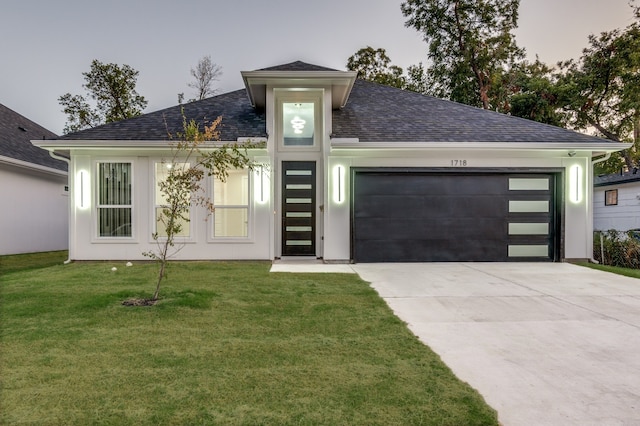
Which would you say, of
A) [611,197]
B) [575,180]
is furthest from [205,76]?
[611,197]

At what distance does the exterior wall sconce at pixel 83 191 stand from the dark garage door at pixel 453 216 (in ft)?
20.3

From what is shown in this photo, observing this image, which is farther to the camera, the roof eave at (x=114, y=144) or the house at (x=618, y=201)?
the house at (x=618, y=201)

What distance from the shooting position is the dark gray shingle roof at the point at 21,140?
1076 cm

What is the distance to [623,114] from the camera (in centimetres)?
1747

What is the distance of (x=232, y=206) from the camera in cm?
834

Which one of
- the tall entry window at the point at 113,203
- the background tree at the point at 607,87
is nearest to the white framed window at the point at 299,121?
the tall entry window at the point at 113,203

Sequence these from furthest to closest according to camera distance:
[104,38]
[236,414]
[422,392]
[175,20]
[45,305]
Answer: [104,38] < [175,20] < [45,305] < [422,392] < [236,414]

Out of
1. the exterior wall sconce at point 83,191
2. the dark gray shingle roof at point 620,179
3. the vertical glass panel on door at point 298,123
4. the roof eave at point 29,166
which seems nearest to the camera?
the exterior wall sconce at point 83,191

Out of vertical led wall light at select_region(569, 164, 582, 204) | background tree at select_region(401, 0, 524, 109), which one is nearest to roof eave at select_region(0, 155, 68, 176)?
vertical led wall light at select_region(569, 164, 582, 204)

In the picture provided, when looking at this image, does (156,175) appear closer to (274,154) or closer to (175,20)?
(274,154)

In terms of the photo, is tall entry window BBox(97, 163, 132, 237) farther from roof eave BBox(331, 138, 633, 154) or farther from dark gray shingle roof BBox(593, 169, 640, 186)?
dark gray shingle roof BBox(593, 169, 640, 186)

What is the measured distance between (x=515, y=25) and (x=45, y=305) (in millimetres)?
22151

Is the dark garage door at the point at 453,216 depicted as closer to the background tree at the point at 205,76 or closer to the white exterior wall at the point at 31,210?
the white exterior wall at the point at 31,210

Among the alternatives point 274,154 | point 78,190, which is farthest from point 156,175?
point 274,154
